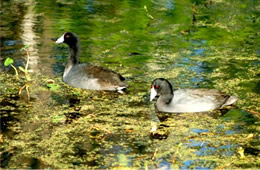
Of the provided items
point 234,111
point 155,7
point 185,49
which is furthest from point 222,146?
point 155,7

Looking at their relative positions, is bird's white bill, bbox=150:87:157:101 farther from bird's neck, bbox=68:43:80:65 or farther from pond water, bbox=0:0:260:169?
bird's neck, bbox=68:43:80:65

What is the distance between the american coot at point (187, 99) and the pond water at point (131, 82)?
11 centimetres

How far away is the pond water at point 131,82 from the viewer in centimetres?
749

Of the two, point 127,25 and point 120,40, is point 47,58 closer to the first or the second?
point 120,40

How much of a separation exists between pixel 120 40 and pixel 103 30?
91 centimetres

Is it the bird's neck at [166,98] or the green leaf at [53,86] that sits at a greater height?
the bird's neck at [166,98]

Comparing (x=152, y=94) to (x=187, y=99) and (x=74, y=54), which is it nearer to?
(x=187, y=99)

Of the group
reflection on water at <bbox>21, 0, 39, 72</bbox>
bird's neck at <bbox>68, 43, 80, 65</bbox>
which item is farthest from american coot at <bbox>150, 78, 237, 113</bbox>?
reflection on water at <bbox>21, 0, 39, 72</bbox>

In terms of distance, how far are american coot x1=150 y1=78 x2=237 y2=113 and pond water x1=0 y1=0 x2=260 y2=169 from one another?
112 millimetres

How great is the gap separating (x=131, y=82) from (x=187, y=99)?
154 centimetres

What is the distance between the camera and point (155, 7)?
15578 millimetres

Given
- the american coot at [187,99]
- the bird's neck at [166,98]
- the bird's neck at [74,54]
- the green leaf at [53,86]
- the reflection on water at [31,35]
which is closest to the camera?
the american coot at [187,99]

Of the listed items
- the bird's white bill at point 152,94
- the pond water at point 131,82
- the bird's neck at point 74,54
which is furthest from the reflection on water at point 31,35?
the bird's white bill at point 152,94

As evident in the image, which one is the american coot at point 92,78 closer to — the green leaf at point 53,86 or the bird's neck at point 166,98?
the green leaf at point 53,86
